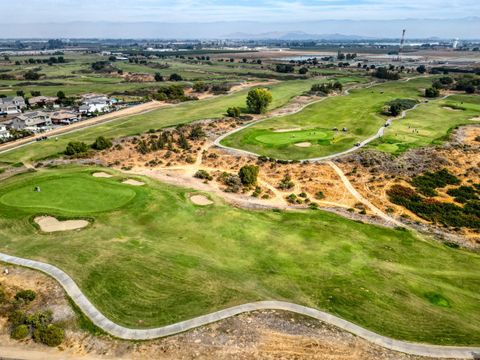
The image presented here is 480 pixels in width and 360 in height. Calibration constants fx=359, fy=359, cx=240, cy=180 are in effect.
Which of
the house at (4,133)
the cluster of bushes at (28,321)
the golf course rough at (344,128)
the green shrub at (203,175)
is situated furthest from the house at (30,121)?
the cluster of bushes at (28,321)

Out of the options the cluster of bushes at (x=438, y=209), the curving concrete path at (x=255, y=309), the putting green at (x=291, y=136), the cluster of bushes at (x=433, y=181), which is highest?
the putting green at (x=291, y=136)

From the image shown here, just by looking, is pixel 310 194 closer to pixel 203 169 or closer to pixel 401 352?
pixel 203 169

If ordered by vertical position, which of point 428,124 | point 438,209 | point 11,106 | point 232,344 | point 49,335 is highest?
point 428,124

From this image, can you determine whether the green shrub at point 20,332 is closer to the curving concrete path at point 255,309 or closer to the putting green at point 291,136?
the curving concrete path at point 255,309

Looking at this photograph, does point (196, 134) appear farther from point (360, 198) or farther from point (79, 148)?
point (360, 198)

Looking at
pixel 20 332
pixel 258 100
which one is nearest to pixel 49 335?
pixel 20 332
